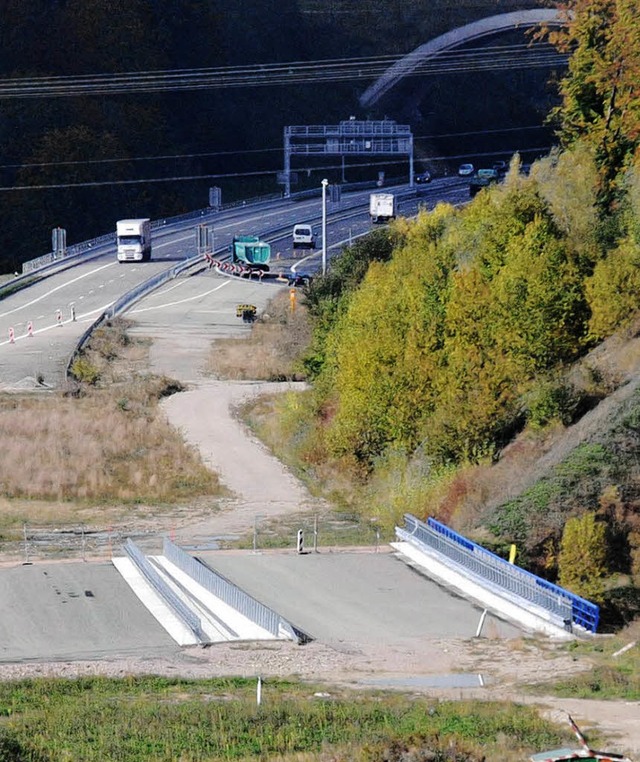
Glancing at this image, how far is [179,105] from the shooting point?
472 ft

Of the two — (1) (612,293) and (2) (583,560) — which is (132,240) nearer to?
(1) (612,293)

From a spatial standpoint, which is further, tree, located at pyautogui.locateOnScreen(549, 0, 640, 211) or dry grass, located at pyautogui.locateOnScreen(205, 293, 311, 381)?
dry grass, located at pyautogui.locateOnScreen(205, 293, 311, 381)

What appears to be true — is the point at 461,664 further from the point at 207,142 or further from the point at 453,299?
the point at 207,142

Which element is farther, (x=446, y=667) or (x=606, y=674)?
(x=446, y=667)

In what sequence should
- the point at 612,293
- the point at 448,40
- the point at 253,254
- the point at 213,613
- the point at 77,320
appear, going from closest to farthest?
1. the point at 213,613
2. the point at 612,293
3. the point at 77,320
4. the point at 253,254
5. the point at 448,40

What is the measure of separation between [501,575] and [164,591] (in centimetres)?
642

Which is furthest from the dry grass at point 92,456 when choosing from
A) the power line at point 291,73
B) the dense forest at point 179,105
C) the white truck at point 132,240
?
the power line at point 291,73

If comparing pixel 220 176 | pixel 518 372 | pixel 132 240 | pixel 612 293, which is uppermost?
pixel 220 176

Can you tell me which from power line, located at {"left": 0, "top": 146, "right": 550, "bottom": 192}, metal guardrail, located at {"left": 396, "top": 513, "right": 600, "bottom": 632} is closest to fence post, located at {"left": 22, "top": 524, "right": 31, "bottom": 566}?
metal guardrail, located at {"left": 396, "top": 513, "right": 600, "bottom": 632}

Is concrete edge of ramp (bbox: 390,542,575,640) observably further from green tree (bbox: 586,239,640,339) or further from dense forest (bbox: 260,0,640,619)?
green tree (bbox: 586,239,640,339)

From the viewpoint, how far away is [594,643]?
86.9ft

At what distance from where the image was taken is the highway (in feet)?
210

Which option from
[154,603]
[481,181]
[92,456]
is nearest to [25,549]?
[154,603]

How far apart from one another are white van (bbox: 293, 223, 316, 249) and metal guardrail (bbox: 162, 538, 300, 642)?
6376 cm
